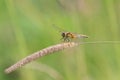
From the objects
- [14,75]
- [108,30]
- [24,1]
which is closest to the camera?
[108,30]

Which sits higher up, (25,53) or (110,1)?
(110,1)

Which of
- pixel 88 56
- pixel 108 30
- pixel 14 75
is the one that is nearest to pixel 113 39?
pixel 108 30

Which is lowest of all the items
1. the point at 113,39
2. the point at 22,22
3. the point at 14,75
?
the point at 14,75

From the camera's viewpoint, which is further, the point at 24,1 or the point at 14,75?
the point at 14,75

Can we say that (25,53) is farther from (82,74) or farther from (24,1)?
(24,1)

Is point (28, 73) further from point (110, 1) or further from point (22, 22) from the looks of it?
point (22, 22)

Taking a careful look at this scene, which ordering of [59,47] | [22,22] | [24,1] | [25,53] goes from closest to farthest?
[59,47] < [25,53] < [24,1] < [22,22]
